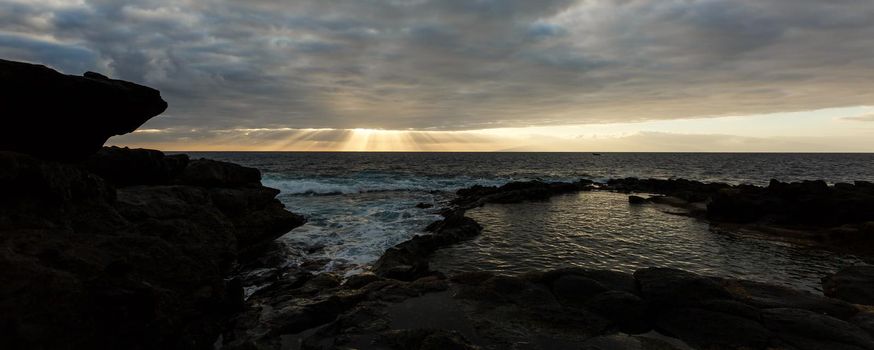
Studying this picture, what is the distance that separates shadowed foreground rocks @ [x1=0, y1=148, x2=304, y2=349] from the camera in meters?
5.68

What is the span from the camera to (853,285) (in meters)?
11.8

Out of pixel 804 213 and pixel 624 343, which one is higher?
pixel 804 213

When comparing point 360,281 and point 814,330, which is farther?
point 360,281

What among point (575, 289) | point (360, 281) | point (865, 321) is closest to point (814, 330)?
point (865, 321)

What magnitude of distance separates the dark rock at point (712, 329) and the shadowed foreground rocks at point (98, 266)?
409 inches

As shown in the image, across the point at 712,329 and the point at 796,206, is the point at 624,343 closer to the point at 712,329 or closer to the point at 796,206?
the point at 712,329

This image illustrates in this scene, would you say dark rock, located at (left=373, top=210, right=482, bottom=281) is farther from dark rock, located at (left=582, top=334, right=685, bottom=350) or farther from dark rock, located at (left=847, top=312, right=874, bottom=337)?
dark rock, located at (left=847, top=312, right=874, bottom=337)

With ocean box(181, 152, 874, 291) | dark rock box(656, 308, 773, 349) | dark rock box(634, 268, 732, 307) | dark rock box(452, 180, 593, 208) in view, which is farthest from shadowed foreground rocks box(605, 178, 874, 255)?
dark rock box(656, 308, 773, 349)

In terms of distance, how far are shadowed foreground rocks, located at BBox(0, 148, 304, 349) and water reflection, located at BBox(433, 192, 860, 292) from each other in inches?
359

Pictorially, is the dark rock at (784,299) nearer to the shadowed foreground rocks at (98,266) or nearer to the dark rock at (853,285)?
the dark rock at (853,285)

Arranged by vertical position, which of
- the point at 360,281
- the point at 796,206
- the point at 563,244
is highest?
Result: the point at 796,206

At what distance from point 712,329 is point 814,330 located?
6.38 ft

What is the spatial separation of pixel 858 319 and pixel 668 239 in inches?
482

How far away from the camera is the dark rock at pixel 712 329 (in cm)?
832
